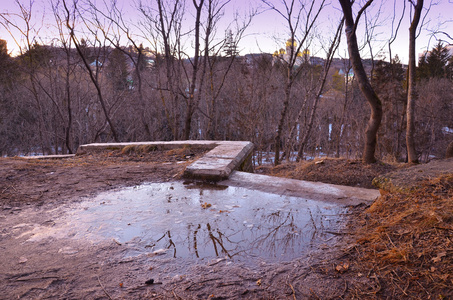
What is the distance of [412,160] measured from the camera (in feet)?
19.7

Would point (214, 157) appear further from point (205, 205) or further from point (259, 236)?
point (259, 236)

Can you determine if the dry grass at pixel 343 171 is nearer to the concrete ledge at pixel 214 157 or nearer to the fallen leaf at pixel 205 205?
the concrete ledge at pixel 214 157

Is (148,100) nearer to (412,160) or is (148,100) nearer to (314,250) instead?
(412,160)

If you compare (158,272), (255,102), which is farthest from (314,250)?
(255,102)

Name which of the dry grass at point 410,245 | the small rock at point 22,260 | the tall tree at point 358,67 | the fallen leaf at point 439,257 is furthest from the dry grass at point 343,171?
the small rock at point 22,260

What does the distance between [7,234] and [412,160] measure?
6739mm

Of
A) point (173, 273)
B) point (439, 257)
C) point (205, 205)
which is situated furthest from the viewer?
point (205, 205)

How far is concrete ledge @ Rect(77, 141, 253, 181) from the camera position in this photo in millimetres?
3916

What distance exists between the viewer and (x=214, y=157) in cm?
460

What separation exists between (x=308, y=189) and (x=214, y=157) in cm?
173

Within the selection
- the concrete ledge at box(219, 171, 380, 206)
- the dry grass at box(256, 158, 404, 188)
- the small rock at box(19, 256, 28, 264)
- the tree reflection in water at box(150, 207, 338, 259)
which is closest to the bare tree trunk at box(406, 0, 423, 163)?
the dry grass at box(256, 158, 404, 188)

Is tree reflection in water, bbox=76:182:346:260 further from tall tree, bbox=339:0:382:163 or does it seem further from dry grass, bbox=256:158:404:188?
tall tree, bbox=339:0:382:163

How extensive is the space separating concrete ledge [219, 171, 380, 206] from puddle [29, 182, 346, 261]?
0.16 metres

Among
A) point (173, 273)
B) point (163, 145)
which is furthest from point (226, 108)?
point (173, 273)
